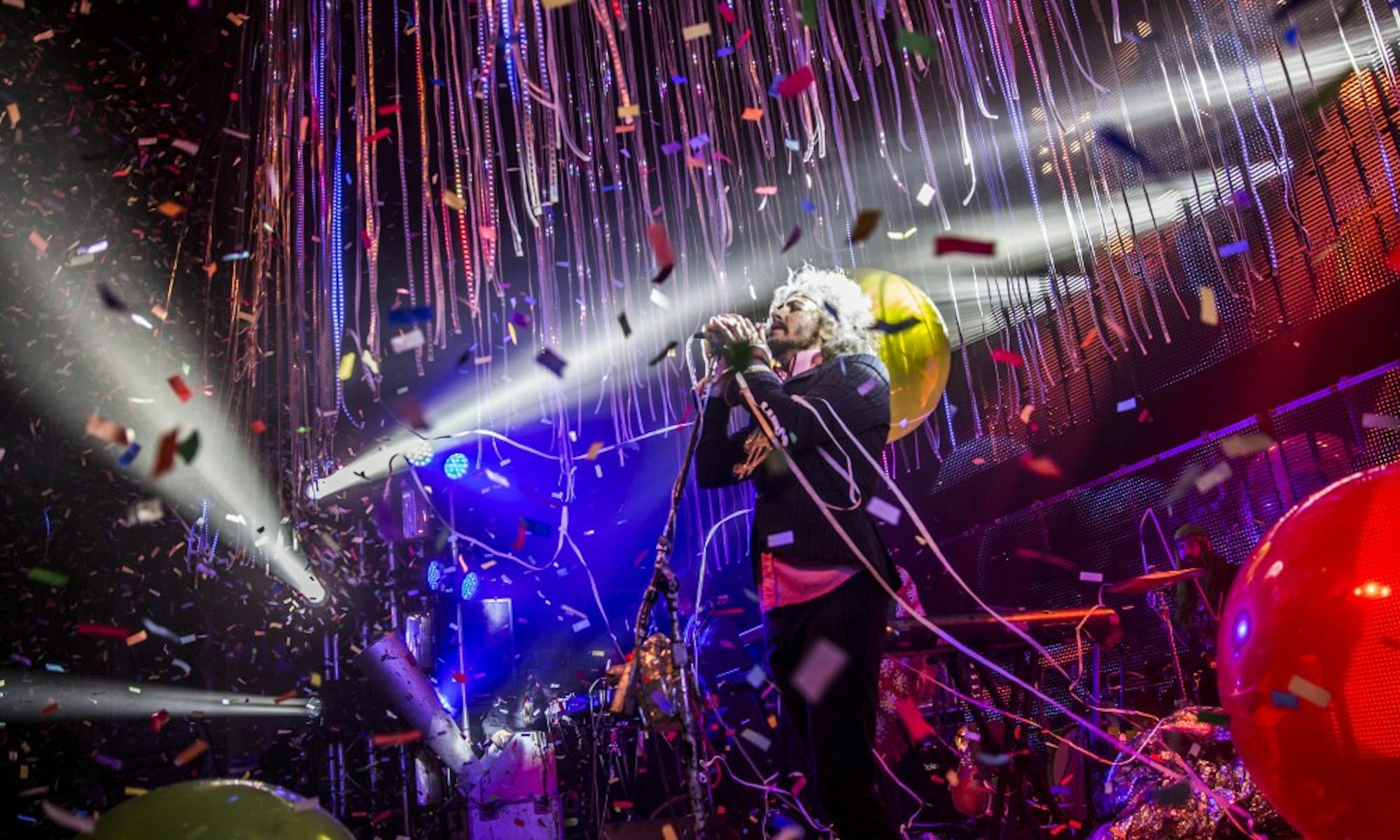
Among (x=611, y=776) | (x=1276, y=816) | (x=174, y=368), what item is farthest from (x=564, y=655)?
(x=1276, y=816)

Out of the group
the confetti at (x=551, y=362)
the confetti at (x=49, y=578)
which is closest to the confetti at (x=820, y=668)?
the confetti at (x=551, y=362)

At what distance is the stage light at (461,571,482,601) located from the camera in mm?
8422

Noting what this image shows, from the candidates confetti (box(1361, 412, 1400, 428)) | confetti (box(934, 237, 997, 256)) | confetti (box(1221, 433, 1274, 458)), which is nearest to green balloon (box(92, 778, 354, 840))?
confetti (box(934, 237, 997, 256))

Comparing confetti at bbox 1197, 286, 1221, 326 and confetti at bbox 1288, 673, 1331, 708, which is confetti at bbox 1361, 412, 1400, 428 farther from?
confetti at bbox 1288, 673, 1331, 708

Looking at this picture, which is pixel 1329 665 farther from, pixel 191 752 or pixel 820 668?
pixel 191 752

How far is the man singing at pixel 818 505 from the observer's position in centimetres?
195

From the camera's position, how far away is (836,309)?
102 inches

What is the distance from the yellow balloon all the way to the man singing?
0.76 meters

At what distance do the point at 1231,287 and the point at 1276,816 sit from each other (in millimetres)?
2951

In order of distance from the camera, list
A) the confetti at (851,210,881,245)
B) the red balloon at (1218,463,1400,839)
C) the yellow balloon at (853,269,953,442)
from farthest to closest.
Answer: the yellow balloon at (853,269,953,442) → the confetti at (851,210,881,245) → the red balloon at (1218,463,1400,839)

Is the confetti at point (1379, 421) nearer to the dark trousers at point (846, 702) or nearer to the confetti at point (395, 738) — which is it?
the dark trousers at point (846, 702)

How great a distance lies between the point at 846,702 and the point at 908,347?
1.71 metres

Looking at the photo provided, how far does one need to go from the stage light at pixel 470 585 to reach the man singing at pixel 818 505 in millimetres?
6416

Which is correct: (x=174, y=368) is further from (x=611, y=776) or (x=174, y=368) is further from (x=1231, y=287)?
(x=1231, y=287)
